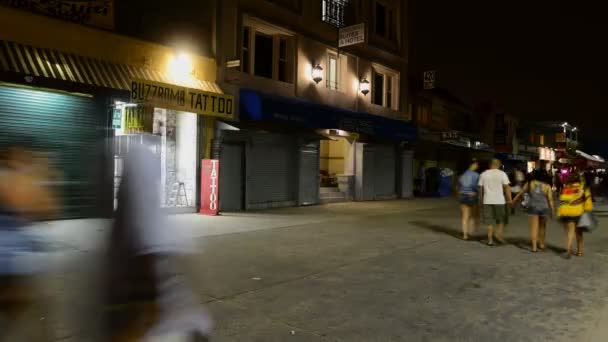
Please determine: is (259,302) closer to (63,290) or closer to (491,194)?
(63,290)

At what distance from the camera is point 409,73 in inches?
1073

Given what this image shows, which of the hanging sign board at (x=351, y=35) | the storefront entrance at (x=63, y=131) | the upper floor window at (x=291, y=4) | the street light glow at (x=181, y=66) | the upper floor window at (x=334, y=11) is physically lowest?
Result: the storefront entrance at (x=63, y=131)

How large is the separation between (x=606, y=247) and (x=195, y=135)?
1096 cm

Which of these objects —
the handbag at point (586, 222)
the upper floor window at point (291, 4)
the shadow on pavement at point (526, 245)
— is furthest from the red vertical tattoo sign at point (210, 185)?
the handbag at point (586, 222)

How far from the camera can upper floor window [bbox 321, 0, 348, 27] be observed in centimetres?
2018

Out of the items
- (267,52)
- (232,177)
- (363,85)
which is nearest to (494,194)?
(232,177)

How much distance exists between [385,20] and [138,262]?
23182 millimetres

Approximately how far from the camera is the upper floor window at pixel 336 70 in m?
20.4

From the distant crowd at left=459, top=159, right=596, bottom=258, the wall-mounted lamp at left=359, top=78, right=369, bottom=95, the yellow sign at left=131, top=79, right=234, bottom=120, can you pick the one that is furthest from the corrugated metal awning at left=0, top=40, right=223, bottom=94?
the wall-mounted lamp at left=359, top=78, right=369, bottom=95

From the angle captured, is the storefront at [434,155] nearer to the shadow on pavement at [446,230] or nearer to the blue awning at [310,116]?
the blue awning at [310,116]

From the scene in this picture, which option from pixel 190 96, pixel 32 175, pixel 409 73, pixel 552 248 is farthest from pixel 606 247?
pixel 409 73

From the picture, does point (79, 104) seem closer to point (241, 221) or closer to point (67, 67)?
point (67, 67)

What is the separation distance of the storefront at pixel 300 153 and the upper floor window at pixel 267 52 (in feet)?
4.52

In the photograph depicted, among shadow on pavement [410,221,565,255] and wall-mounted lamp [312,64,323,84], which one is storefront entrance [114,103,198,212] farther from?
shadow on pavement [410,221,565,255]
